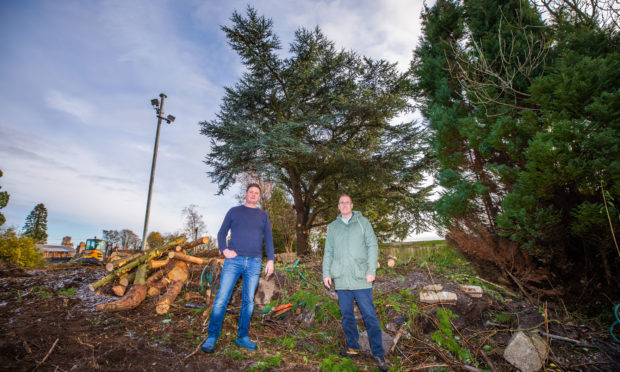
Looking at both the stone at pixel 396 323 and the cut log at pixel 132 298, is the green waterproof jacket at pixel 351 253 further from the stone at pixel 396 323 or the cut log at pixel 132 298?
the cut log at pixel 132 298

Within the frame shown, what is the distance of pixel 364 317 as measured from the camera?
283 centimetres

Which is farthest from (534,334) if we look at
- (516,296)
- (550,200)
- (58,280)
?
(58,280)

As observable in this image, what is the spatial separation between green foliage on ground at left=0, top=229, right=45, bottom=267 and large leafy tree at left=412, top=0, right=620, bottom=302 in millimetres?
14659

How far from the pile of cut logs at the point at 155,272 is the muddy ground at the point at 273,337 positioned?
1.11ft

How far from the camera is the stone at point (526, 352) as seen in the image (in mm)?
2641

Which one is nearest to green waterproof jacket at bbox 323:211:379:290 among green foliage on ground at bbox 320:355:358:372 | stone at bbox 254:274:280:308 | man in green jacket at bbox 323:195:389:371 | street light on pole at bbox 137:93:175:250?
man in green jacket at bbox 323:195:389:371

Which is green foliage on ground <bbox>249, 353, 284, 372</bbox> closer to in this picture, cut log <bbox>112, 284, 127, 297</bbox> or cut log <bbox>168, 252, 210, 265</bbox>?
cut log <bbox>168, 252, 210, 265</bbox>

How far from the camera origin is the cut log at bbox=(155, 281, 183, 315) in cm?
417

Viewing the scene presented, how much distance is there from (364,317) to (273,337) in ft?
4.40

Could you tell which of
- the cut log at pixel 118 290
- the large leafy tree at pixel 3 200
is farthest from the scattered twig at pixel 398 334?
the large leafy tree at pixel 3 200

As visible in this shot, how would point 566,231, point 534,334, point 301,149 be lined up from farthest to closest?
point 301,149
point 566,231
point 534,334

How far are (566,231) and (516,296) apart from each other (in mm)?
1215

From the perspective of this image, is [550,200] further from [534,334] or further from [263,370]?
[263,370]

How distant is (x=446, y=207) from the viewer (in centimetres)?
402
